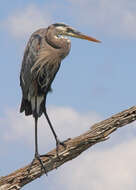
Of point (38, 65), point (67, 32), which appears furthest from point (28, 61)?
point (67, 32)

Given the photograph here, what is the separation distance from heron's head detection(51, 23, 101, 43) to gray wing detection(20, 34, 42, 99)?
24cm

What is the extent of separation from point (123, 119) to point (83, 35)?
4.09ft

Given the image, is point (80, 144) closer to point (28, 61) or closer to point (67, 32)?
point (28, 61)

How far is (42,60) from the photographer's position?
6.45 m

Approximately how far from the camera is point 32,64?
21.4ft

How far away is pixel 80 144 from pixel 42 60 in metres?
1.17

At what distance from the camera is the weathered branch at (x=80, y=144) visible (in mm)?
6078

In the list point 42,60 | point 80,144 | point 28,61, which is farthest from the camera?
Answer: point 28,61

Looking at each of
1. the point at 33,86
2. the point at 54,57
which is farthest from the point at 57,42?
the point at 33,86

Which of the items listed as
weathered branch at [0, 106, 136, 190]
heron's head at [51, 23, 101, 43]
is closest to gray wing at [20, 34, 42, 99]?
heron's head at [51, 23, 101, 43]

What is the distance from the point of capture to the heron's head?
6.43 meters

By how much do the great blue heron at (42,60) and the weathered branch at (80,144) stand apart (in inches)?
8.2

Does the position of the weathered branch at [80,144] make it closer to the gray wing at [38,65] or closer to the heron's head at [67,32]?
the gray wing at [38,65]

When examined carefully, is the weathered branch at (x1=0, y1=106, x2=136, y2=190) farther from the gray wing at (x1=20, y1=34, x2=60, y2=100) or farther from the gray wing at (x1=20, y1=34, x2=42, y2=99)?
the gray wing at (x1=20, y1=34, x2=42, y2=99)
